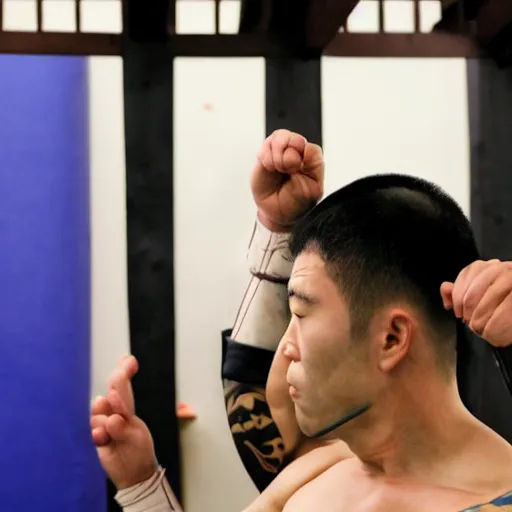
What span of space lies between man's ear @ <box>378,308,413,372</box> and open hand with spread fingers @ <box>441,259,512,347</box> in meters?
0.06

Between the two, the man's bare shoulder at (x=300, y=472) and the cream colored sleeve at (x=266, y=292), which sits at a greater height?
the cream colored sleeve at (x=266, y=292)

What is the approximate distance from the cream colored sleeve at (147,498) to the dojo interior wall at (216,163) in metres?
0.05

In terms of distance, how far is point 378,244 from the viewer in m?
0.61

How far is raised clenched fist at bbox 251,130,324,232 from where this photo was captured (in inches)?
27.4

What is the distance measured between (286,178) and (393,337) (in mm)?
202

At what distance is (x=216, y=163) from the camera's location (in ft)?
2.68

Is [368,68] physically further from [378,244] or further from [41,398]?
[41,398]

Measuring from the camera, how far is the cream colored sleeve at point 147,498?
73 centimetres

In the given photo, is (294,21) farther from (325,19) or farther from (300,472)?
(300,472)

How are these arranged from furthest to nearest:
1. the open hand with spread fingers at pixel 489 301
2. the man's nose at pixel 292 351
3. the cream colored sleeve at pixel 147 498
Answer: the cream colored sleeve at pixel 147 498
the man's nose at pixel 292 351
the open hand with spread fingers at pixel 489 301

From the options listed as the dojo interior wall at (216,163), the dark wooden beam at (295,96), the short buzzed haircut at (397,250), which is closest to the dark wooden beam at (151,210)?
the dojo interior wall at (216,163)

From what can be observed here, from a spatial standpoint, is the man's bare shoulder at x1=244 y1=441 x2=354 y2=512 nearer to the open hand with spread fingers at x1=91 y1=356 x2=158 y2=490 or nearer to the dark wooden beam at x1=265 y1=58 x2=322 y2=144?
the open hand with spread fingers at x1=91 y1=356 x2=158 y2=490

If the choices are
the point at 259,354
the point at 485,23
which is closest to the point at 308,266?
the point at 259,354

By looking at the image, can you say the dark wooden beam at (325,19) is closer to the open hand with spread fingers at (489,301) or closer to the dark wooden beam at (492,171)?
the dark wooden beam at (492,171)
